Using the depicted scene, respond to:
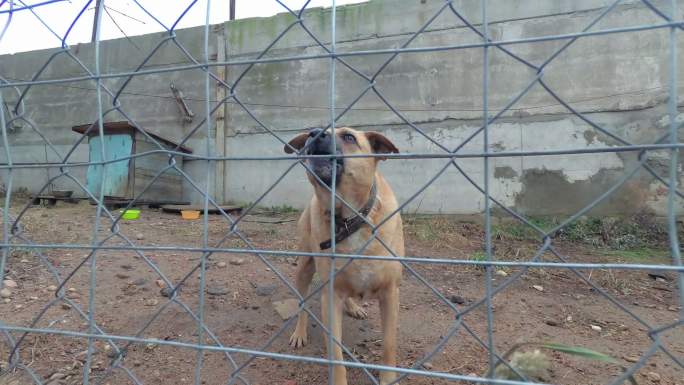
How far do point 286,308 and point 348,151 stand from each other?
4.37 ft

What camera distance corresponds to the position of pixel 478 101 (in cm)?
634

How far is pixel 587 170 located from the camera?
5.75m

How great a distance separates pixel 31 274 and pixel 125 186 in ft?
14.6

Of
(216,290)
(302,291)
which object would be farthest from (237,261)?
(302,291)

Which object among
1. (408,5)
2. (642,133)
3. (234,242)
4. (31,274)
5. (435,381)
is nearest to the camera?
(435,381)

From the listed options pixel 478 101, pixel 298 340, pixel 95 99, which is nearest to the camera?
pixel 298 340

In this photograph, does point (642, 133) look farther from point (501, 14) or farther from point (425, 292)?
point (425, 292)

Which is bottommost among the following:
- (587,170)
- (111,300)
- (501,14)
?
(111,300)

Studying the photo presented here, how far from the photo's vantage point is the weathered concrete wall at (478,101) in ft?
18.6

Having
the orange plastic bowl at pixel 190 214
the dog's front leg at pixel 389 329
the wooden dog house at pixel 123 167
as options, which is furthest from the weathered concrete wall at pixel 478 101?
the dog's front leg at pixel 389 329

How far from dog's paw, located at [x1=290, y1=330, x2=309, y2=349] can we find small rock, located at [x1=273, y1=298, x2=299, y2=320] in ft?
0.61

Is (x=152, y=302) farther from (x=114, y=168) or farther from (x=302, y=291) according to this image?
(x=114, y=168)

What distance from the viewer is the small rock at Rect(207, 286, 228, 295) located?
3121 millimetres

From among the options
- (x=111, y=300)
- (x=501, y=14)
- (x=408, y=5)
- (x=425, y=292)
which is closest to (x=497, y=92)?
(x=501, y=14)
